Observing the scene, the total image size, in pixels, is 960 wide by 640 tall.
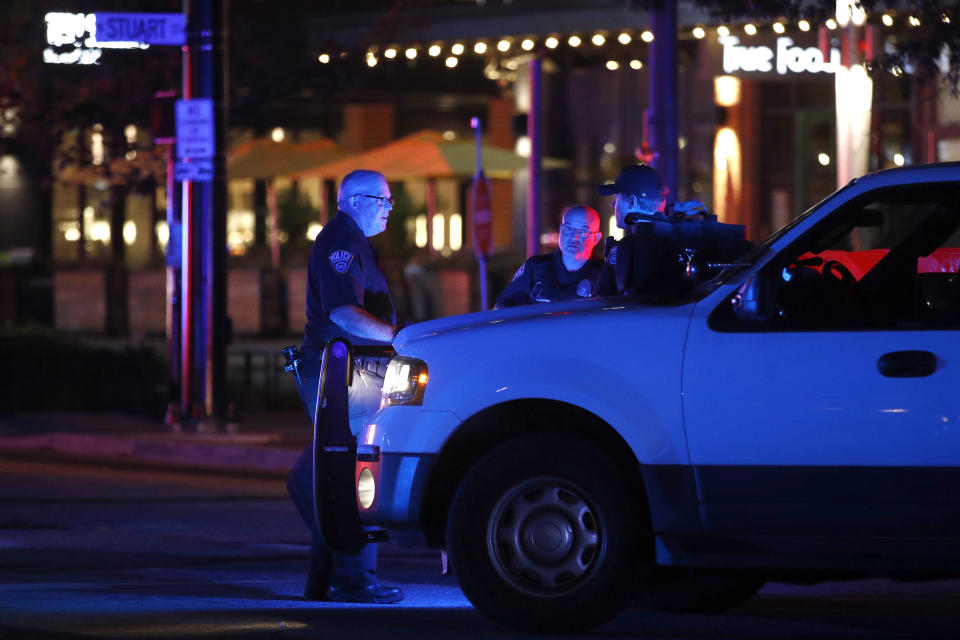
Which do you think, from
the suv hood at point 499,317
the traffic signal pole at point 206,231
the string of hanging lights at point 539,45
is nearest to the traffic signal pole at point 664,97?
the traffic signal pole at point 206,231

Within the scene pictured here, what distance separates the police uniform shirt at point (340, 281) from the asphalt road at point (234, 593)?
48.4 inches

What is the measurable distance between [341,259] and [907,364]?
109 inches

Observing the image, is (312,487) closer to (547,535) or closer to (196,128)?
(547,535)

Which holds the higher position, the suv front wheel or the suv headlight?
the suv headlight

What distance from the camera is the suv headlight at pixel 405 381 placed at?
773cm

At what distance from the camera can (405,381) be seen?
7.78 metres

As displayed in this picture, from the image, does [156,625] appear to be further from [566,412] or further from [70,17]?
[70,17]

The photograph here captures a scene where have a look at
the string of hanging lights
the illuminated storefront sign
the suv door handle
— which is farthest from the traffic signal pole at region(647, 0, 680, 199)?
the suv door handle

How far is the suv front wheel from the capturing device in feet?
24.4

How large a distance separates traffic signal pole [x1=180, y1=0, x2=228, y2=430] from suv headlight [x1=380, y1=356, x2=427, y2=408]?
8.73m

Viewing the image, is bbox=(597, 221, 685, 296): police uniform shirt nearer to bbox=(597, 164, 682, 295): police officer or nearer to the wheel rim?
bbox=(597, 164, 682, 295): police officer

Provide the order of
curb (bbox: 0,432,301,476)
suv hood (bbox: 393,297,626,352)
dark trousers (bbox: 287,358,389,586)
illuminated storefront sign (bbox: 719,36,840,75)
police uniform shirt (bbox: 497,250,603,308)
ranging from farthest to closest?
illuminated storefront sign (bbox: 719,36,840,75), curb (bbox: 0,432,301,476), police uniform shirt (bbox: 497,250,603,308), dark trousers (bbox: 287,358,389,586), suv hood (bbox: 393,297,626,352)

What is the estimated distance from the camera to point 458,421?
25.0 feet

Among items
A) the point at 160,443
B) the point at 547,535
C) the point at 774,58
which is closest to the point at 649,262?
the point at 547,535
